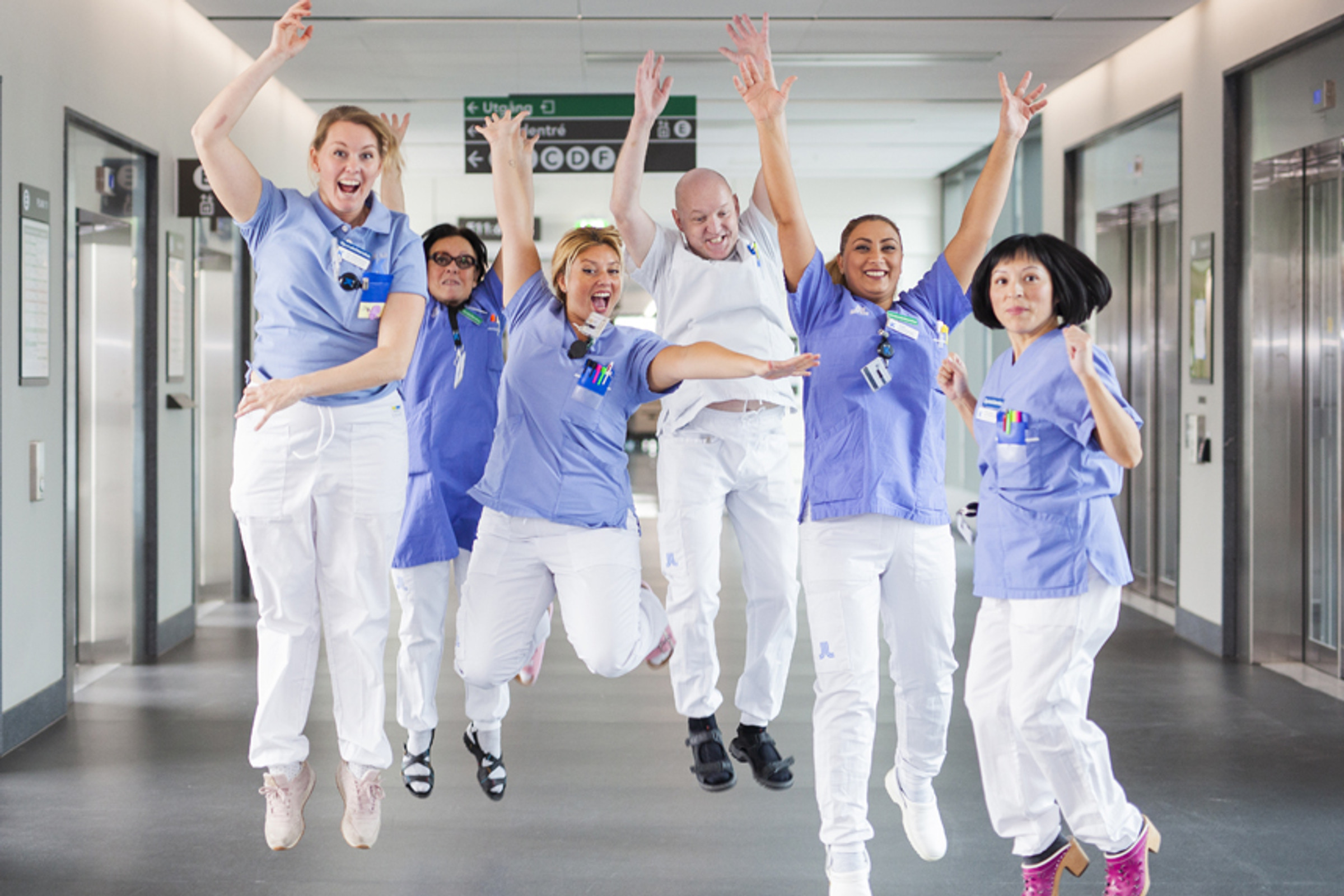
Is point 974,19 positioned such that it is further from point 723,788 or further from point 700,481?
point 723,788

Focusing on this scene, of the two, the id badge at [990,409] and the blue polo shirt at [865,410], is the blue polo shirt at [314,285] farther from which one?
the id badge at [990,409]

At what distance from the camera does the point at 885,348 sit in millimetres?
3381

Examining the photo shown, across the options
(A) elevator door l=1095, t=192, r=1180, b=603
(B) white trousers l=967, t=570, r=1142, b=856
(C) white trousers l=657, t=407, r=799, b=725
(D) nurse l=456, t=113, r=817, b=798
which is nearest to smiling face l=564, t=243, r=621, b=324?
(D) nurse l=456, t=113, r=817, b=798

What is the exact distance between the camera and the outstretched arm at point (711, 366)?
3.02m

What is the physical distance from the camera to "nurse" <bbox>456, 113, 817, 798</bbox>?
3.47 metres

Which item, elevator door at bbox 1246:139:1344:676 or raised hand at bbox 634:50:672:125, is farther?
elevator door at bbox 1246:139:1344:676

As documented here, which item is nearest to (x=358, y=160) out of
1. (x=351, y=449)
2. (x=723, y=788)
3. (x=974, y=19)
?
(x=351, y=449)

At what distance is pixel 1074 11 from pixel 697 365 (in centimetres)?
499

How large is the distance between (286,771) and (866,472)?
5.62ft

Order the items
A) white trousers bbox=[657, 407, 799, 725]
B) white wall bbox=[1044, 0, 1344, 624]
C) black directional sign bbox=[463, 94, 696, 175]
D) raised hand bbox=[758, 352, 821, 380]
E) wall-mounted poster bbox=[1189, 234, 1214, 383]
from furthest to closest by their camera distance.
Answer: black directional sign bbox=[463, 94, 696, 175] < wall-mounted poster bbox=[1189, 234, 1214, 383] < white wall bbox=[1044, 0, 1344, 624] < white trousers bbox=[657, 407, 799, 725] < raised hand bbox=[758, 352, 821, 380]

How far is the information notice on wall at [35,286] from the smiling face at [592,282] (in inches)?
109

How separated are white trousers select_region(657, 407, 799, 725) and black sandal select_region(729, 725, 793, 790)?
3.4 inches

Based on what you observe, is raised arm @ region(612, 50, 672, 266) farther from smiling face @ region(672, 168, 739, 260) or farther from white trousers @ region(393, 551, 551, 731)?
white trousers @ region(393, 551, 551, 731)

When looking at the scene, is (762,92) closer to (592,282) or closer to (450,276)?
(592,282)
